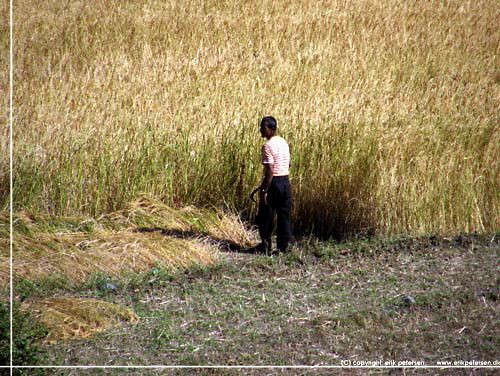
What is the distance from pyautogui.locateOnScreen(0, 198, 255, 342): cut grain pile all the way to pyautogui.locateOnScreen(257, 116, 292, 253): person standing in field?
476mm

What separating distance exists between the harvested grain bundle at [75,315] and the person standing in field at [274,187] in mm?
1757

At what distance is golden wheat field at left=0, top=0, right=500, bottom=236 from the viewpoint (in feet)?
23.3

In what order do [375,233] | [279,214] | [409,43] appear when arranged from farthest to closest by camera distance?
[409,43], [375,233], [279,214]

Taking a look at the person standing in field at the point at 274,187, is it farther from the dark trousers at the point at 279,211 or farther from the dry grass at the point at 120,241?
the dry grass at the point at 120,241

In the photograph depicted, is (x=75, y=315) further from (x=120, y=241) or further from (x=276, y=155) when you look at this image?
(x=276, y=155)

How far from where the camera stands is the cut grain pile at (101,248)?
16.6ft

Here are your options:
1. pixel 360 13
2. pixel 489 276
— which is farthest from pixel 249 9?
pixel 489 276

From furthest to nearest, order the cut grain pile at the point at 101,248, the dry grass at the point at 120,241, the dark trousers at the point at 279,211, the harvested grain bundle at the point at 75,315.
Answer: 1. the dark trousers at the point at 279,211
2. the dry grass at the point at 120,241
3. the cut grain pile at the point at 101,248
4. the harvested grain bundle at the point at 75,315

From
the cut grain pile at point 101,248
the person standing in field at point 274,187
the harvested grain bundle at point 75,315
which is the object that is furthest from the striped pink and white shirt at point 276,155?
the harvested grain bundle at point 75,315

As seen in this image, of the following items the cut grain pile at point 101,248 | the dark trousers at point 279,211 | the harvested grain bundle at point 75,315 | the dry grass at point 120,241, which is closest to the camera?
the harvested grain bundle at point 75,315

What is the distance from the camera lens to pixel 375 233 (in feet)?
22.5

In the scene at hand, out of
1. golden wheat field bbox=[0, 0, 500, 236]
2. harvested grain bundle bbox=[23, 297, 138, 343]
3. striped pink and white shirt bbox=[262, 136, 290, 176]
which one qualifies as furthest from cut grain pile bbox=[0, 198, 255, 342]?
striped pink and white shirt bbox=[262, 136, 290, 176]

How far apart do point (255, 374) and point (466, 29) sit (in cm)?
1037

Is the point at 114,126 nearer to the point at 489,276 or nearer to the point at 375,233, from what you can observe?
the point at 375,233
